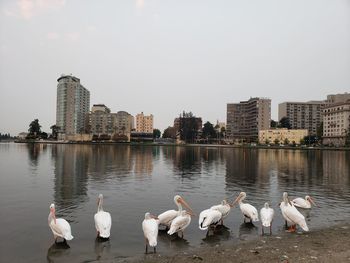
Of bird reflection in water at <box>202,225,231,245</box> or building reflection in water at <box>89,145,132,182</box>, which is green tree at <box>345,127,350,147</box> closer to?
building reflection in water at <box>89,145,132,182</box>

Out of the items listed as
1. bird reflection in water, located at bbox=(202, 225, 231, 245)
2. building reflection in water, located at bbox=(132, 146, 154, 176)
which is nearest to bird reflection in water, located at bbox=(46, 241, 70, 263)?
bird reflection in water, located at bbox=(202, 225, 231, 245)

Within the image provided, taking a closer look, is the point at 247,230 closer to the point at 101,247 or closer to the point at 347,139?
the point at 101,247

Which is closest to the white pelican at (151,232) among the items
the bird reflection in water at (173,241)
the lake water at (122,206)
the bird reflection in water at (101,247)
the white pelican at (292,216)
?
the lake water at (122,206)

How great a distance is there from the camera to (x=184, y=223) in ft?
46.2

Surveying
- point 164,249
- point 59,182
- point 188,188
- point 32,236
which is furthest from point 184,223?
point 59,182

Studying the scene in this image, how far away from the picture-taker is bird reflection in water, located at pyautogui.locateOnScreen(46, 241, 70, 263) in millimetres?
11742

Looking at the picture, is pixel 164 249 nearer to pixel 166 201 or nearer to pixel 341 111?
pixel 166 201

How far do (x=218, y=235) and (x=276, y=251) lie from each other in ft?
11.0

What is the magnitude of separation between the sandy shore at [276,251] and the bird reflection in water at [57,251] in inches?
98.2

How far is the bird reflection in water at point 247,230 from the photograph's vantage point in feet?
48.2

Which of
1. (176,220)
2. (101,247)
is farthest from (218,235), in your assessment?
(101,247)

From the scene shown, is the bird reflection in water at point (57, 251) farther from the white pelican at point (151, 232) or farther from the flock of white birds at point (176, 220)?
the white pelican at point (151, 232)

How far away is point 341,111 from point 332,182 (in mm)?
169812

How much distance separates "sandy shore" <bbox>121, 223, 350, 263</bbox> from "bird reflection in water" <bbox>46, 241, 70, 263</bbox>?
8.18 feet
